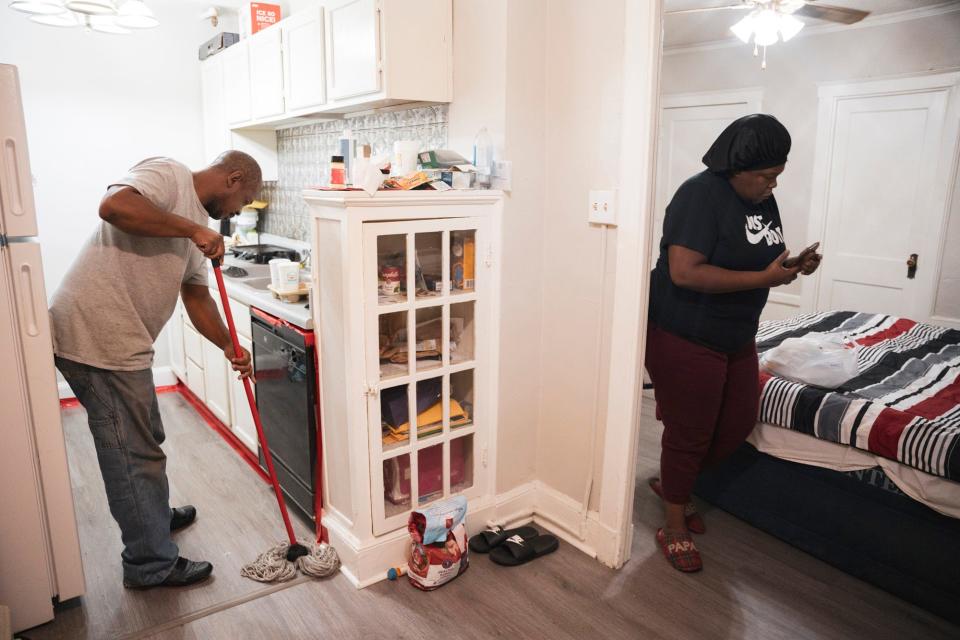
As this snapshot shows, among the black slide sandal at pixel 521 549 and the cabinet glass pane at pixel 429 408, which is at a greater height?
the cabinet glass pane at pixel 429 408

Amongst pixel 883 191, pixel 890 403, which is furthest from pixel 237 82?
pixel 883 191

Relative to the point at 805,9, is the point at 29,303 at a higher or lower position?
lower

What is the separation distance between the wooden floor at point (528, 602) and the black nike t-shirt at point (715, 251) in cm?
82

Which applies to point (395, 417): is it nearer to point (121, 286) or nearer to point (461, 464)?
point (461, 464)

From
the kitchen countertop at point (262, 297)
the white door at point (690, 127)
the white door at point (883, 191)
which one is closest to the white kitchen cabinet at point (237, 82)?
the kitchen countertop at point (262, 297)

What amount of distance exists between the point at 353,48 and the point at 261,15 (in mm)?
1352

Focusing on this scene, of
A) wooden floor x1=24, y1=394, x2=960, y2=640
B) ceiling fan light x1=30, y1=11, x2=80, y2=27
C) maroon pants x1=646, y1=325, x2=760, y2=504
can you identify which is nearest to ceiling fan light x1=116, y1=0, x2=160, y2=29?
ceiling fan light x1=30, y1=11, x2=80, y2=27

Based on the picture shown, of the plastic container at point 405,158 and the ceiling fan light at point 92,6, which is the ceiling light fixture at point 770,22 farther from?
the ceiling fan light at point 92,6

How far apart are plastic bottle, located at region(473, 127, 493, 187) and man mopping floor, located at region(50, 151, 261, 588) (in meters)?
0.76

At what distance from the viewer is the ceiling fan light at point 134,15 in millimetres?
2754

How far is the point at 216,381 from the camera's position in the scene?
3.38 metres

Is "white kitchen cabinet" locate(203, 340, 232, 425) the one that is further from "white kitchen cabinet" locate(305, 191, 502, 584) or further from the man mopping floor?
"white kitchen cabinet" locate(305, 191, 502, 584)

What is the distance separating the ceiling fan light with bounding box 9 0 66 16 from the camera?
99.7 inches

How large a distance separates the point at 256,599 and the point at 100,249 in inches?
47.8
